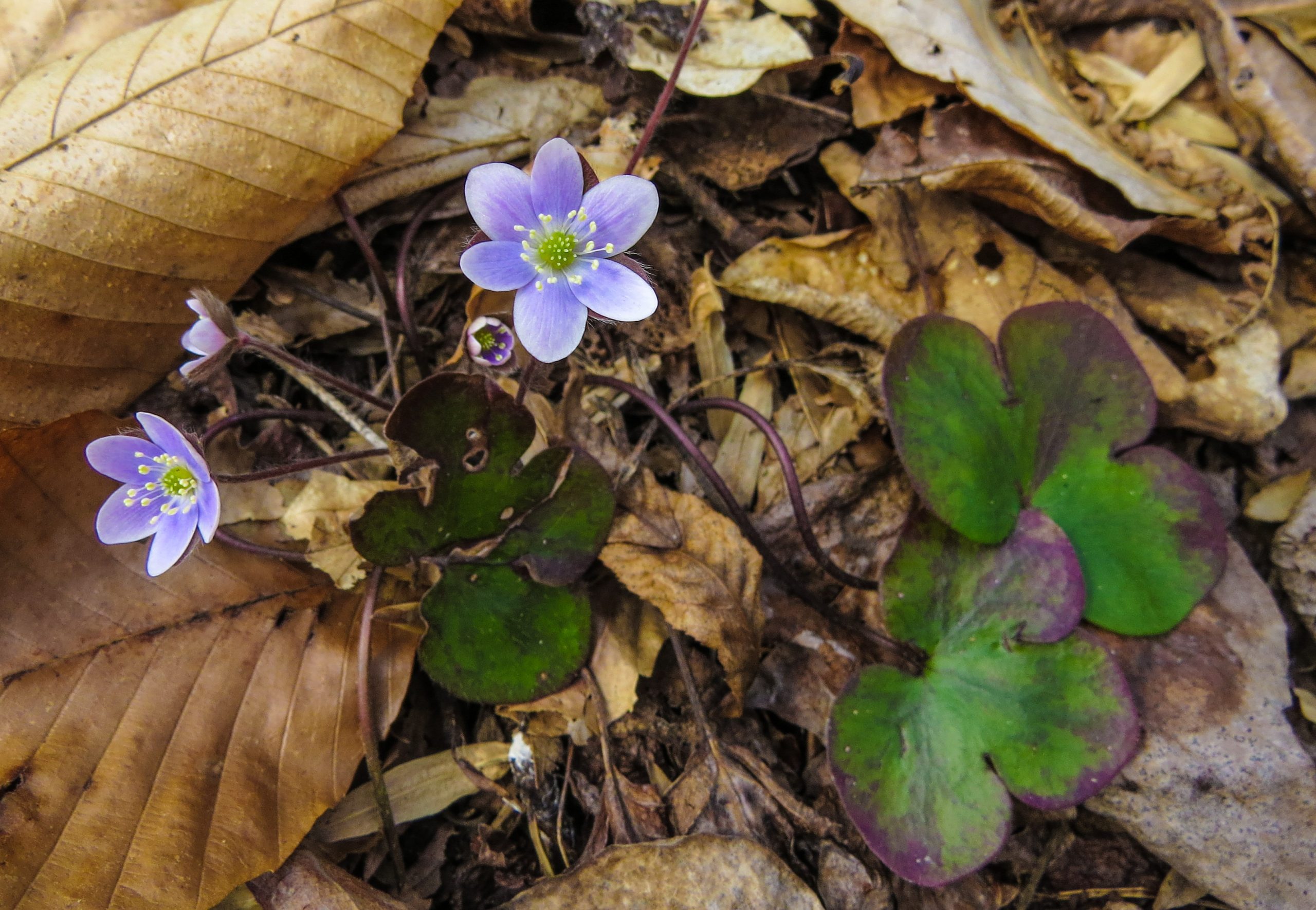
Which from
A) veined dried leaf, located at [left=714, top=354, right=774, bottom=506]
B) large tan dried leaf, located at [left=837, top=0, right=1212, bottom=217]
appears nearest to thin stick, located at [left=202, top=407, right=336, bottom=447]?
veined dried leaf, located at [left=714, top=354, right=774, bottom=506]

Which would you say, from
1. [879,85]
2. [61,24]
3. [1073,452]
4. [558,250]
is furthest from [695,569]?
[61,24]

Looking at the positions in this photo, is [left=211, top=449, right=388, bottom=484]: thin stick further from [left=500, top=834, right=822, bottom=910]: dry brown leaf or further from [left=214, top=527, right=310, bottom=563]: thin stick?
[left=500, top=834, right=822, bottom=910]: dry brown leaf

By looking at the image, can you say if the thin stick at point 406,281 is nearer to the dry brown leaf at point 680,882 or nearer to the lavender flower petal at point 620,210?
the lavender flower petal at point 620,210

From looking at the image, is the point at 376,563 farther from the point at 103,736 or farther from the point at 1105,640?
the point at 1105,640

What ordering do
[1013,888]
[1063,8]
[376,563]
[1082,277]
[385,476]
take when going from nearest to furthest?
1. [376,563]
2. [1013,888]
3. [385,476]
4. [1082,277]
5. [1063,8]

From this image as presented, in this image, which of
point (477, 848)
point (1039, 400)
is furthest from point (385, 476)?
point (1039, 400)

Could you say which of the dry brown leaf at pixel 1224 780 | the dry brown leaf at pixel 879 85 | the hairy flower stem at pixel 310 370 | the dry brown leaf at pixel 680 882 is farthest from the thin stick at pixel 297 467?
the dry brown leaf at pixel 1224 780
